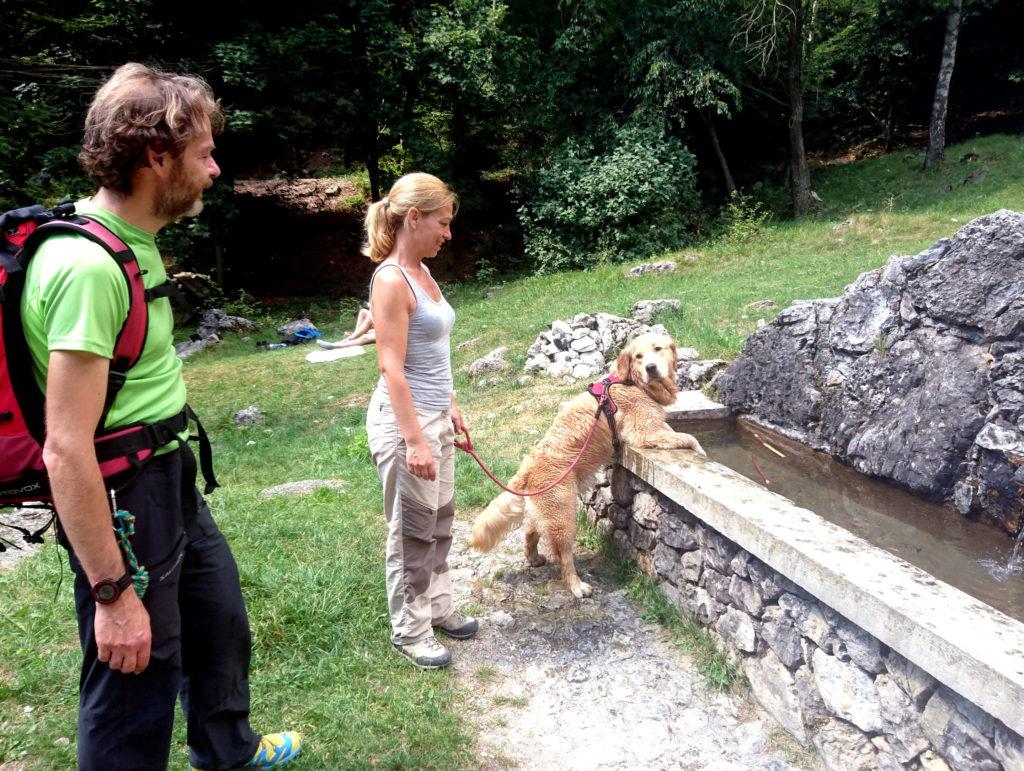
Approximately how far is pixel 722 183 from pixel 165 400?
70.1 feet

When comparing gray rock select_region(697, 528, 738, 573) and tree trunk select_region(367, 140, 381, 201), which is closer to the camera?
gray rock select_region(697, 528, 738, 573)

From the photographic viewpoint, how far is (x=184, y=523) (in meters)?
2.04

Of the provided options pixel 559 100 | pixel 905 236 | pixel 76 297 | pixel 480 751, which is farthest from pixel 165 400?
pixel 559 100

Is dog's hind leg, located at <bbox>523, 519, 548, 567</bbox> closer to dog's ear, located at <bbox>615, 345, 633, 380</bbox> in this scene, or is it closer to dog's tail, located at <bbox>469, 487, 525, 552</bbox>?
dog's tail, located at <bbox>469, 487, 525, 552</bbox>

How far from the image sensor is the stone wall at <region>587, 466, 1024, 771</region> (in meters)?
2.04

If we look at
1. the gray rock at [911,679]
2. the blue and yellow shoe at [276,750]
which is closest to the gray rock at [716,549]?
the gray rock at [911,679]

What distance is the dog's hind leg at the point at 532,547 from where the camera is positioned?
4125 millimetres

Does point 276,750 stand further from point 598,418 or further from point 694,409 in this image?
point 694,409

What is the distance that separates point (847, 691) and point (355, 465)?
476cm

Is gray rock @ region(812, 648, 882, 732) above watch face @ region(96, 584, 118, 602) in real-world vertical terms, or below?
below

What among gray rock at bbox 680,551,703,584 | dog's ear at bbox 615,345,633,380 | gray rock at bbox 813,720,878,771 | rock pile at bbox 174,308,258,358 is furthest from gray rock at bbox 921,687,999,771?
rock pile at bbox 174,308,258,358

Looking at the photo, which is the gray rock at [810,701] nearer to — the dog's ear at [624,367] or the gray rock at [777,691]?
the gray rock at [777,691]

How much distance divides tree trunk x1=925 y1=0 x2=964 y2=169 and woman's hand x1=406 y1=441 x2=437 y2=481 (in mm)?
18916

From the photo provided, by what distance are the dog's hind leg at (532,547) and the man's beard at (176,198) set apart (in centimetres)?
273
